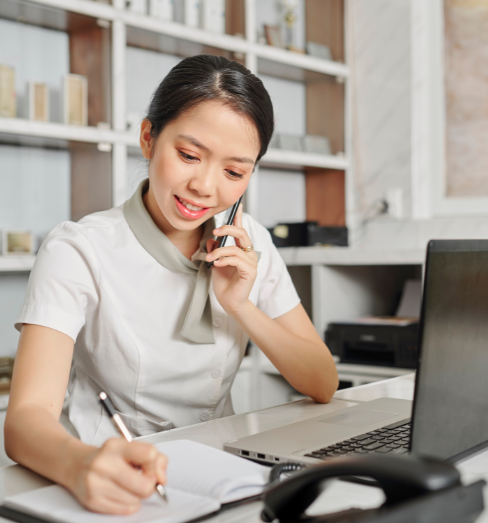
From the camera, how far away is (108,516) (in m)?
0.60

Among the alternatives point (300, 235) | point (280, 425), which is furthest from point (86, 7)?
point (280, 425)

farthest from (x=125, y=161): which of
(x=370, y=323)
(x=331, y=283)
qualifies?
(x=370, y=323)

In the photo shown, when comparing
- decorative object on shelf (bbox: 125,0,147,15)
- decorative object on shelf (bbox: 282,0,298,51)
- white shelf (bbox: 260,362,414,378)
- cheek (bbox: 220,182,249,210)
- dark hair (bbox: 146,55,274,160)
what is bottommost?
white shelf (bbox: 260,362,414,378)

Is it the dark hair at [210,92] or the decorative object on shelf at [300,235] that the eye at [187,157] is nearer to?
the dark hair at [210,92]

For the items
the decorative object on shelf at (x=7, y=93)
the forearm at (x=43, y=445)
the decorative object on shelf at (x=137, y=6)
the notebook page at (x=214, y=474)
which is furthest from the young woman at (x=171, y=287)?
the decorative object on shelf at (x=137, y=6)

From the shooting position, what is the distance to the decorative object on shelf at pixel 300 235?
268 centimetres

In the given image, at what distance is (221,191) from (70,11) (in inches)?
59.8

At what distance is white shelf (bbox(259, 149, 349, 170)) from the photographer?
9.50ft

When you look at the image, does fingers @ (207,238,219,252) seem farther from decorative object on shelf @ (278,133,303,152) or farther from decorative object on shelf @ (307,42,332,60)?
decorative object on shelf @ (307,42,332,60)

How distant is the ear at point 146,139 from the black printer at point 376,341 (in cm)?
133

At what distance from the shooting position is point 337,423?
97cm

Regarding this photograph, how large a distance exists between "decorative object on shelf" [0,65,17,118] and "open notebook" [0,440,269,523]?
5.62 ft

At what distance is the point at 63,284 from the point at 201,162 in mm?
316

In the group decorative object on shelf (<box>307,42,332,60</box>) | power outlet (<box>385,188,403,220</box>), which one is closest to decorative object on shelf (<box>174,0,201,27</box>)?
decorative object on shelf (<box>307,42,332,60</box>)
